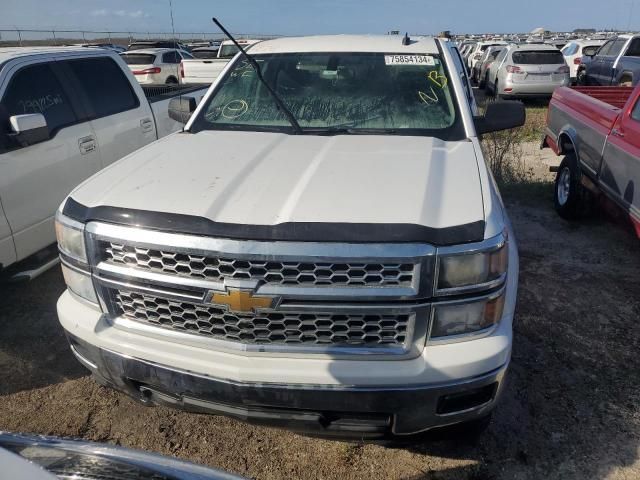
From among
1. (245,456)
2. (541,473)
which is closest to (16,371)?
(245,456)

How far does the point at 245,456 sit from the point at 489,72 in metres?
17.4

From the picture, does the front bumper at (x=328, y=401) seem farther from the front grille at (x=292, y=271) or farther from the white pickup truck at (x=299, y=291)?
the front grille at (x=292, y=271)

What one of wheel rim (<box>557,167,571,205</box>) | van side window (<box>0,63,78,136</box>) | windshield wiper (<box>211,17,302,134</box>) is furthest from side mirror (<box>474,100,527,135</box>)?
van side window (<box>0,63,78,136</box>)

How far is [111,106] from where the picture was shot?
16.9 feet

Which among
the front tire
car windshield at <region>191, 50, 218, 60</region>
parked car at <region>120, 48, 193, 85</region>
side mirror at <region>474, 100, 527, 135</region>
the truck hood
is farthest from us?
car windshield at <region>191, 50, 218, 60</region>

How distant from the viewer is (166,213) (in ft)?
7.16

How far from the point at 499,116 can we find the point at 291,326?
2.34 meters

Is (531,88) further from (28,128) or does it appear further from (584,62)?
(28,128)

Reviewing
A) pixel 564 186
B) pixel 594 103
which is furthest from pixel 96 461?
pixel 564 186

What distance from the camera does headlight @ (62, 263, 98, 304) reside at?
2396 millimetres

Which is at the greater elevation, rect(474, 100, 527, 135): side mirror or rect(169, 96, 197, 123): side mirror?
rect(474, 100, 527, 135): side mirror

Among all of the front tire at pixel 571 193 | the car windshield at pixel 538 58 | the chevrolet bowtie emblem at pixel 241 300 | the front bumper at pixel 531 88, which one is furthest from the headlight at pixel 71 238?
the car windshield at pixel 538 58

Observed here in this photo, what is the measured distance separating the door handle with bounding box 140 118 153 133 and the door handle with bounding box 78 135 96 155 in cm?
86

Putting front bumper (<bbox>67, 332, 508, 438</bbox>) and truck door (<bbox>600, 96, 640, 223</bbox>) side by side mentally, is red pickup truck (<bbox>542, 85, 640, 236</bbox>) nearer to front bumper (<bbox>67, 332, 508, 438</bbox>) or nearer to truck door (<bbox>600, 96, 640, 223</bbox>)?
truck door (<bbox>600, 96, 640, 223</bbox>)
